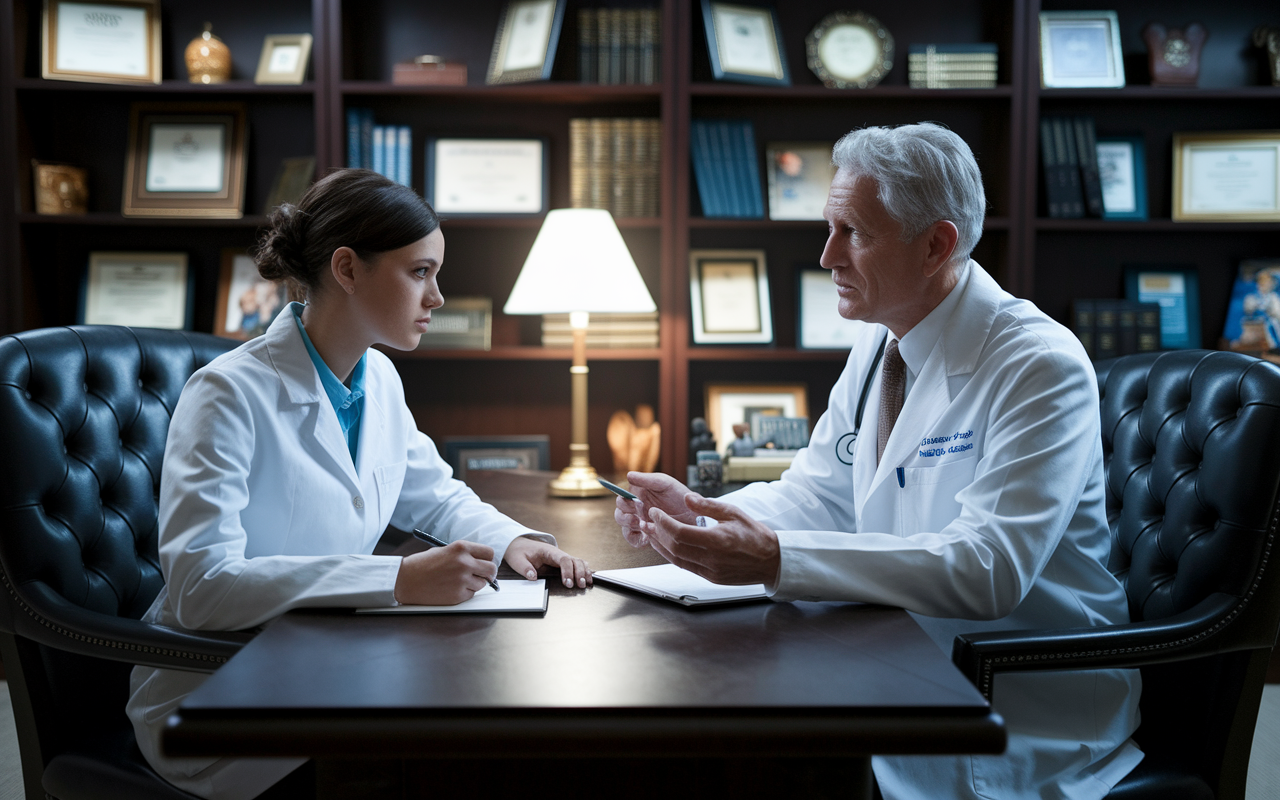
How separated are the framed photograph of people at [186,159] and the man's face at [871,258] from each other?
224cm

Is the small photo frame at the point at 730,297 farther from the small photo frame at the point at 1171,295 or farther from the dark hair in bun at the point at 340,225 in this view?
the dark hair in bun at the point at 340,225

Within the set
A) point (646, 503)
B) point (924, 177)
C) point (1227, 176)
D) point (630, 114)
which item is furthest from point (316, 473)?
point (1227, 176)

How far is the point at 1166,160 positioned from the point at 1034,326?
231cm

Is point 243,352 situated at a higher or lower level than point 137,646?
higher

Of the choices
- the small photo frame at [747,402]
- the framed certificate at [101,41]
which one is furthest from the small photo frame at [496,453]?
the framed certificate at [101,41]

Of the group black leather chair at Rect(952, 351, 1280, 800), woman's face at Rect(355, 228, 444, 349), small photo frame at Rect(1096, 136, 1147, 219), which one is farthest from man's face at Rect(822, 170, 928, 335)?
small photo frame at Rect(1096, 136, 1147, 219)

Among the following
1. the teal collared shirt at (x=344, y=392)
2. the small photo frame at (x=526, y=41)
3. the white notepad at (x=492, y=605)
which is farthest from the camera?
the small photo frame at (x=526, y=41)

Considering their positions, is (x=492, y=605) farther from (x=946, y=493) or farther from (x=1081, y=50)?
(x=1081, y=50)

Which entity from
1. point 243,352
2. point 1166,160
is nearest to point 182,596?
point 243,352

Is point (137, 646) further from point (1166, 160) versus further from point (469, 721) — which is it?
point (1166, 160)

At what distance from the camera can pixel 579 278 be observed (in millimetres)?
2299

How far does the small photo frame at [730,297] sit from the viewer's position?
3.08 metres

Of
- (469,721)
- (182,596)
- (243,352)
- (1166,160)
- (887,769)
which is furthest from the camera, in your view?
(1166,160)

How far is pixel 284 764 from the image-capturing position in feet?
3.77
